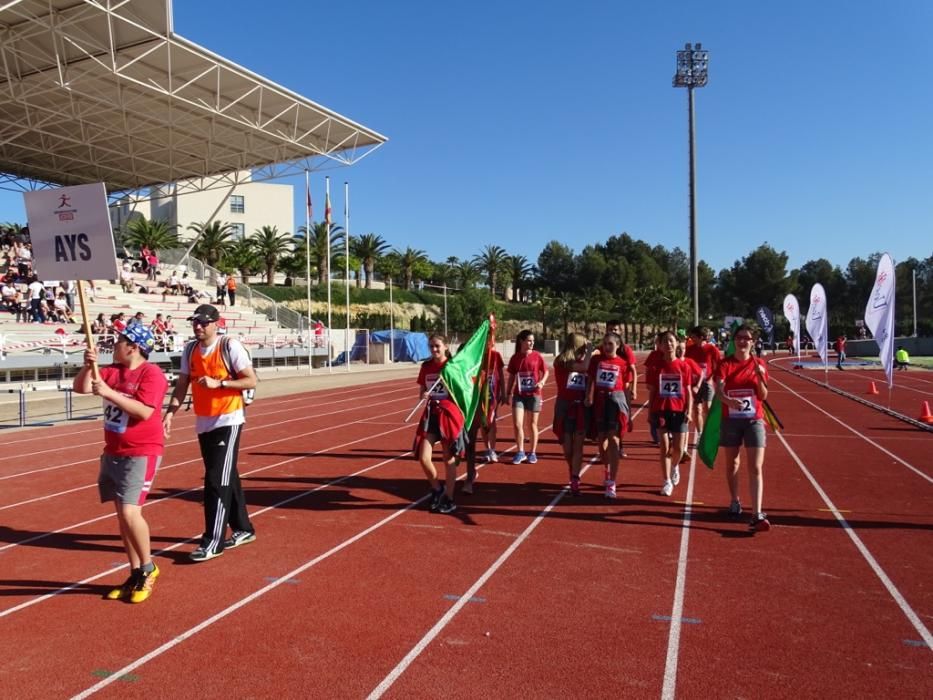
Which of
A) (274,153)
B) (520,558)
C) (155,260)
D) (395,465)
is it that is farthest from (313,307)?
(520,558)

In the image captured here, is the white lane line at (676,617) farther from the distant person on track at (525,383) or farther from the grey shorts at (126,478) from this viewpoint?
the grey shorts at (126,478)

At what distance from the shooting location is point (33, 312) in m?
23.4

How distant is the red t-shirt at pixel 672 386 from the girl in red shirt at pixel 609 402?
2.05ft

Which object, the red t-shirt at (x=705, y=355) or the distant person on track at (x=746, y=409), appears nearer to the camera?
the distant person on track at (x=746, y=409)

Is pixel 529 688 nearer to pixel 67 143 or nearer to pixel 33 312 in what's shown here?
pixel 33 312

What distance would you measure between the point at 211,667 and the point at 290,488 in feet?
13.9

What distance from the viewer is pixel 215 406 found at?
5.11 meters

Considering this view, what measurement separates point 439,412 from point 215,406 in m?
2.14

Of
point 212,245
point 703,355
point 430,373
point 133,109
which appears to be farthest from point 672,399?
point 212,245

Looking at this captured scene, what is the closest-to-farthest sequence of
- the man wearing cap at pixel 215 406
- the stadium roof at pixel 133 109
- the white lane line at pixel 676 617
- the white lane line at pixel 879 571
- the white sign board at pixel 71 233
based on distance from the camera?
the white lane line at pixel 676 617 → the white lane line at pixel 879 571 → the white sign board at pixel 71 233 → the man wearing cap at pixel 215 406 → the stadium roof at pixel 133 109

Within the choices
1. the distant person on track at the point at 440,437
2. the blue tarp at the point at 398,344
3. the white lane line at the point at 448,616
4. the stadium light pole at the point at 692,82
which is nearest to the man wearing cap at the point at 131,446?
the white lane line at the point at 448,616

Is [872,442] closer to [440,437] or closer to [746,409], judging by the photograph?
[746,409]

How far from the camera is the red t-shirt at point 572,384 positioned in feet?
23.9

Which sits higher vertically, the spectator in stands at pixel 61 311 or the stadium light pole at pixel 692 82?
the stadium light pole at pixel 692 82
